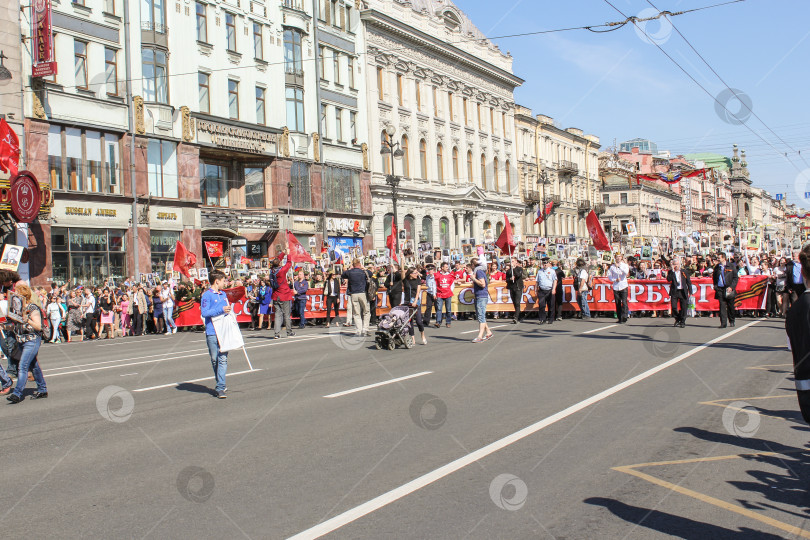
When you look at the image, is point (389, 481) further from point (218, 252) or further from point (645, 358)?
point (218, 252)

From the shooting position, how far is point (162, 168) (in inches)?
1383

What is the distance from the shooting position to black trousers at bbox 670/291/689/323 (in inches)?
784

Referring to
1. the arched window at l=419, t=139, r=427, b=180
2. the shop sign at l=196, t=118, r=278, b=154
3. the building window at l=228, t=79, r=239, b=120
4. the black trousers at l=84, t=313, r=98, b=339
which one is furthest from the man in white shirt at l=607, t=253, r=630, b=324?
the arched window at l=419, t=139, r=427, b=180

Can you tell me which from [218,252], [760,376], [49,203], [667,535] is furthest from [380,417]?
[218,252]

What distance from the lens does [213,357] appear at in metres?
10.8

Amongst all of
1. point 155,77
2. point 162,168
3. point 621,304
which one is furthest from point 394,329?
point 155,77

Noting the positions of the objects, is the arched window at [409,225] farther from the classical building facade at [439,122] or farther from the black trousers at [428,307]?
the black trousers at [428,307]

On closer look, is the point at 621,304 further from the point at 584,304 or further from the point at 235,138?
the point at 235,138

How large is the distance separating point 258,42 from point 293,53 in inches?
107

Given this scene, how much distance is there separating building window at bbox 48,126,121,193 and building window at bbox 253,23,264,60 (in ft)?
36.8

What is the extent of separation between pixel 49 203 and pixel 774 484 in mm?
28777

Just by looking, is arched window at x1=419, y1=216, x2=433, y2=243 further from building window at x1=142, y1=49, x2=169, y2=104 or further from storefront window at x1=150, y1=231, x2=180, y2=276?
building window at x1=142, y1=49, x2=169, y2=104

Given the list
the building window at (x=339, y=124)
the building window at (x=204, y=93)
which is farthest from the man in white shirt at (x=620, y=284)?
the building window at (x=339, y=124)

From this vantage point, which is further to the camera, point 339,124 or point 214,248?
point 339,124
